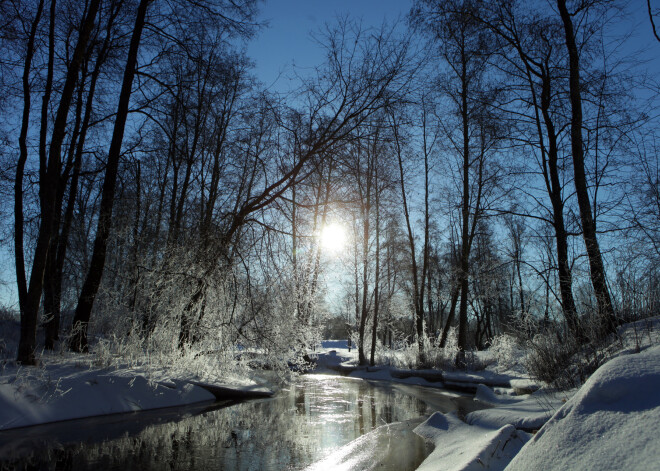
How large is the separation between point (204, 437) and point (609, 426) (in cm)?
476

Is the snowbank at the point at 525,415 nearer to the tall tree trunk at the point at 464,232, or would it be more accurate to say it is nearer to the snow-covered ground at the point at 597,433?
the snow-covered ground at the point at 597,433

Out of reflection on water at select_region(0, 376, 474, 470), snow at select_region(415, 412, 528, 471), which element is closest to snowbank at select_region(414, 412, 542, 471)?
snow at select_region(415, 412, 528, 471)

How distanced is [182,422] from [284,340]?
2.59 metres

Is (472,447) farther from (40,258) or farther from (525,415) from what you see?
Result: (40,258)

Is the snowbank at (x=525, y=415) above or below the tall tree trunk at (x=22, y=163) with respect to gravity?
below

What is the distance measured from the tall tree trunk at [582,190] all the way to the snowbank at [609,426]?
387 cm

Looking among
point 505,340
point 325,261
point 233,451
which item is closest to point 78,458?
point 233,451

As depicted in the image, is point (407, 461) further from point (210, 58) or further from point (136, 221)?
point (210, 58)

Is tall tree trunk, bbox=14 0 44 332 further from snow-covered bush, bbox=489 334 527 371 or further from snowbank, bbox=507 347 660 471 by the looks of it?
snow-covered bush, bbox=489 334 527 371

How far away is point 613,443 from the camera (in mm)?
2020

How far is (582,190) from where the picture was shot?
7.91 meters

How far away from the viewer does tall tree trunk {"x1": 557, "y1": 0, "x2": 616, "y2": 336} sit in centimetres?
639

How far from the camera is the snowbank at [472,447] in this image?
3.30m

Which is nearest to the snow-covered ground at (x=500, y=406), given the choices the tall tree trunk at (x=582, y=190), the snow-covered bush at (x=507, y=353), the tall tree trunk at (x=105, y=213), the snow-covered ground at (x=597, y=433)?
the snow-covered ground at (x=597, y=433)
